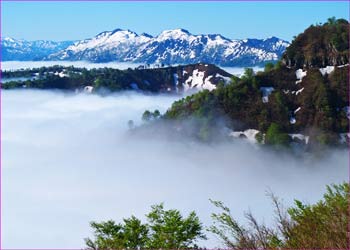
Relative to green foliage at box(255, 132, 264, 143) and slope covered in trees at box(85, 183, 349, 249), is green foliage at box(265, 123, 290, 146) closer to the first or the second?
green foliage at box(255, 132, 264, 143)

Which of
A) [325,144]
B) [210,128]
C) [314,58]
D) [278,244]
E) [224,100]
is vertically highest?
[314,58]

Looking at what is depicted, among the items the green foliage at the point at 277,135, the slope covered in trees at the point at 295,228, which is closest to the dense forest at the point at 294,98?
the green foliage at the point at 277,135

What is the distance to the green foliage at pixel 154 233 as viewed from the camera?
104ft

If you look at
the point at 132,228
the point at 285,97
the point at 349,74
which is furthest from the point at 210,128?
the point at 132,228

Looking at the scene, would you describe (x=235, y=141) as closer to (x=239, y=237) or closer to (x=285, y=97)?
(x=285, y=97)

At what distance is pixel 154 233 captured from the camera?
33.3 meters

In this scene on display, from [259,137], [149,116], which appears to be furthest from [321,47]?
[149,116]

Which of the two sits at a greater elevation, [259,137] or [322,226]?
[259,137]

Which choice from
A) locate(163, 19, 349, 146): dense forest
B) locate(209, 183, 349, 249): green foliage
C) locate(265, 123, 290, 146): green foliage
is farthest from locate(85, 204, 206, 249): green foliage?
locate(163, 19, 349, 146): dense forest

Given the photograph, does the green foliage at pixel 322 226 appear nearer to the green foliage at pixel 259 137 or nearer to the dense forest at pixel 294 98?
the dense forest at pixel 294 98

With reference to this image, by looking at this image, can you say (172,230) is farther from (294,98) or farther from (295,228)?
(294,98)

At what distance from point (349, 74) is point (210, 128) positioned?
154 feet

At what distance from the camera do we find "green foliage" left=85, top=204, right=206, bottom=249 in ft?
104

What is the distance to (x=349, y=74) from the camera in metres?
146
